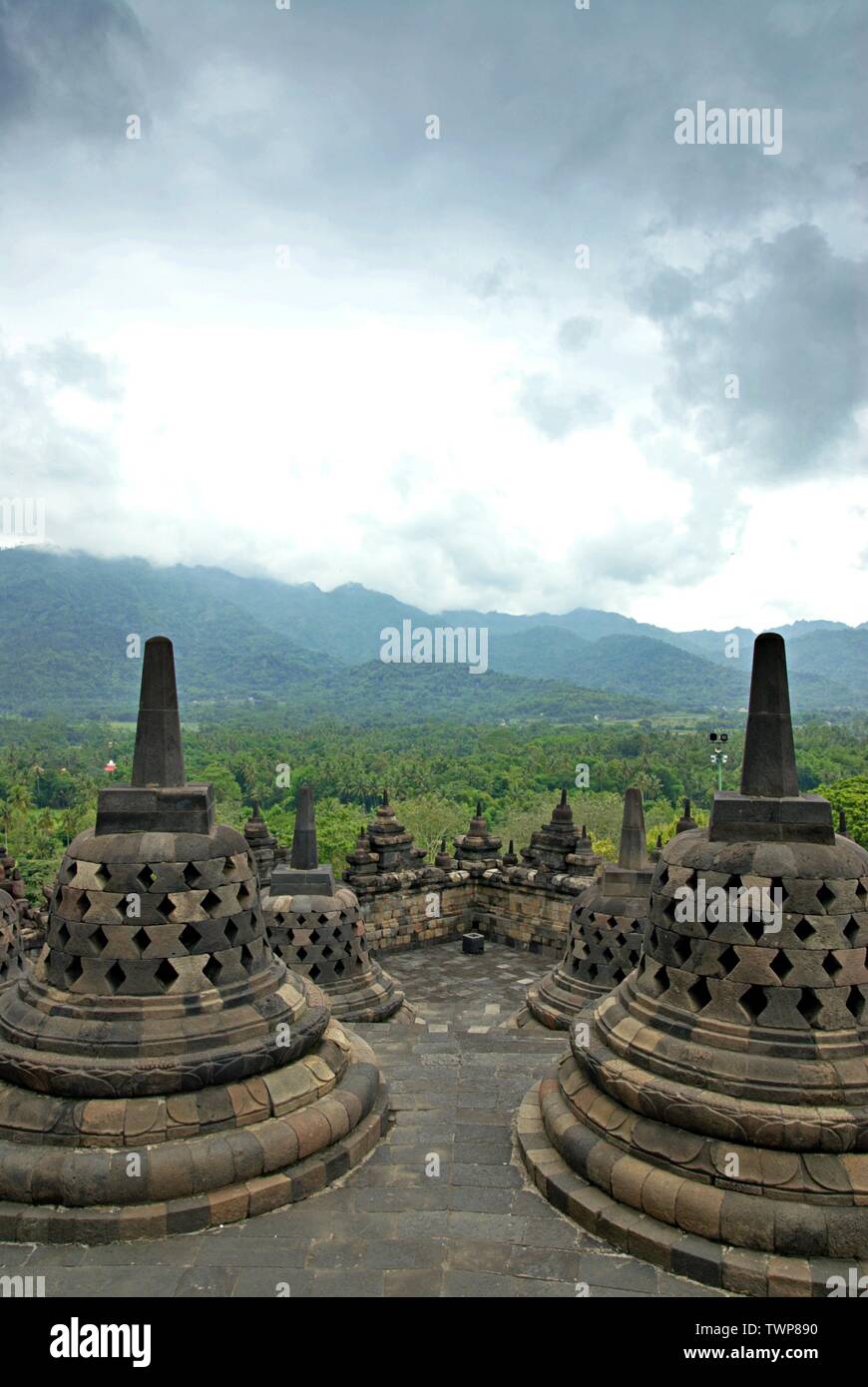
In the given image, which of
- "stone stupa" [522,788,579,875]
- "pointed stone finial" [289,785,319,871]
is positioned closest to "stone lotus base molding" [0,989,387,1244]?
"pointed stone finial" [289,785,319,871]

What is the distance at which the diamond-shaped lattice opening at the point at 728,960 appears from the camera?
5.43 m

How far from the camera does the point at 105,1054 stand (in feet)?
18.3

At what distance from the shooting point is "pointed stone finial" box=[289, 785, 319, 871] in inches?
483

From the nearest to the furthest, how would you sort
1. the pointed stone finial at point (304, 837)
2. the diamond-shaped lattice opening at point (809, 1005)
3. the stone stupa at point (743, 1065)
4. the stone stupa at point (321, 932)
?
the stone stupa at point (743, 1065) < the diamond-shaped lattice opening at point (809, 1005) < the stone stupa at point (321, 932) < the pointed stone finial at point (304, 837)

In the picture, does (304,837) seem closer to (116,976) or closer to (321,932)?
(321,932)

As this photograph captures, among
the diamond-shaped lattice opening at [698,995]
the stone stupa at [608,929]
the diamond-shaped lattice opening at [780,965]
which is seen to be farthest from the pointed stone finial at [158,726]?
the stone stupa at [608,929]

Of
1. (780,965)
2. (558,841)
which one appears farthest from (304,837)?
(558,841)

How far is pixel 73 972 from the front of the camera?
5926mm

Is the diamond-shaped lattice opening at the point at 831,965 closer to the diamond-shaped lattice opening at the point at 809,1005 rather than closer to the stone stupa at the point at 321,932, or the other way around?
the diamond-shaped lattice opening at the point at 809,1005

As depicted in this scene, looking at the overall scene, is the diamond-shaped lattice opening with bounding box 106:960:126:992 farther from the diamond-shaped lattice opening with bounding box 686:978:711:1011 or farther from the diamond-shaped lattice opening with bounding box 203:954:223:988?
the diamond-shaped lattice opening with bounding box 686:978:711:1011

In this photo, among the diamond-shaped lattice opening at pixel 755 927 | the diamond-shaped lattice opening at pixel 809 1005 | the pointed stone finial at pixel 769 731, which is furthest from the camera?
the pointed stone finial at pixel 769 731

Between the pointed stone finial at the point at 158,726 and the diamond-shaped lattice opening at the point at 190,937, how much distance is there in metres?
1.09
